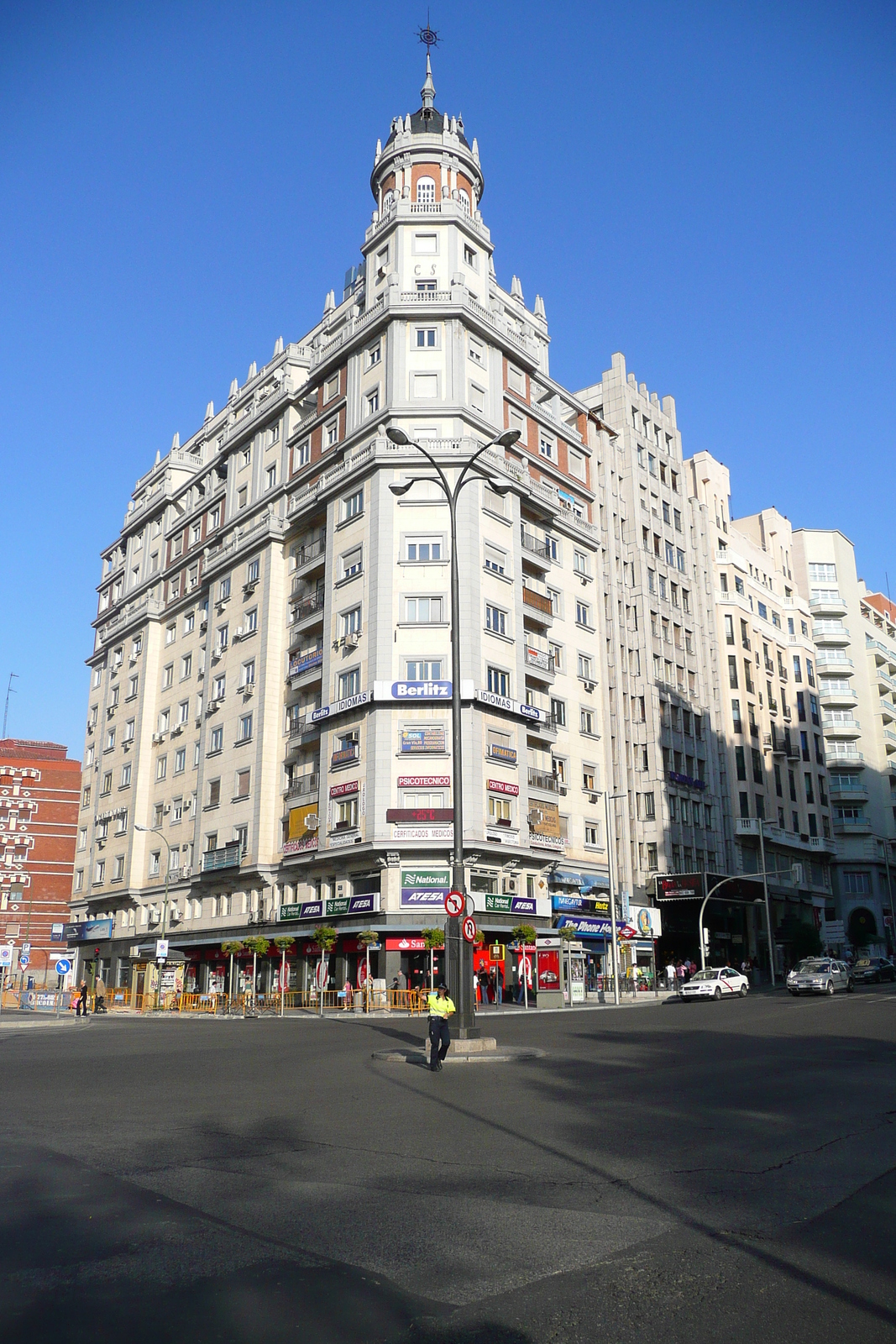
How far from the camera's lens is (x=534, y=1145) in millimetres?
9383

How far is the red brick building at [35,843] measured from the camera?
352 feet

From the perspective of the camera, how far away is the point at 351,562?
50.1 metres

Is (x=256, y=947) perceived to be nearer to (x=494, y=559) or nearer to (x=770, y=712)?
(x=494, y=559)

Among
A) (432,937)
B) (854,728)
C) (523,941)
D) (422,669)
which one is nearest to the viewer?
(432,937)

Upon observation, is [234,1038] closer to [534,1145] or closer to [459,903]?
[459,903]

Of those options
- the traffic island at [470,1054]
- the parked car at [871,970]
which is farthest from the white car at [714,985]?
the traffic island at [470,1054]

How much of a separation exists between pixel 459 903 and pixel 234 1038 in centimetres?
887

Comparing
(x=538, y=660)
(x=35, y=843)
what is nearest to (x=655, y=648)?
(x=538, y=660)

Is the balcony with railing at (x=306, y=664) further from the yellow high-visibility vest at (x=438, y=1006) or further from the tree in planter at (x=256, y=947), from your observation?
the yellow high-visibility vest at (x=438, y=1006)

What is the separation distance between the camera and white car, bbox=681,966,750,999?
40.1 m

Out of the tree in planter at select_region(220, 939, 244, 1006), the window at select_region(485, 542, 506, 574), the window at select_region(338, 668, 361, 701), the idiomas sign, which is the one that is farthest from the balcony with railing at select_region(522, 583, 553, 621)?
the tree in planter at select_region(220, 939, 244, 1006)

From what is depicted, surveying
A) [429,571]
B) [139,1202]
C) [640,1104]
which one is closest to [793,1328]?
[139,1202]

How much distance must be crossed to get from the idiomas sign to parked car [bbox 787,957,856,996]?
14198mm

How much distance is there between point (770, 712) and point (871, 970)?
3113 centimetres
